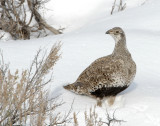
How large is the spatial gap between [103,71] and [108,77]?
0.09 m

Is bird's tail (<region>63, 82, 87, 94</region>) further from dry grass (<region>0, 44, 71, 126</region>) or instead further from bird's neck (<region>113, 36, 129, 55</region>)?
bird's neck (<region>113, 36, 129, 55</region>)

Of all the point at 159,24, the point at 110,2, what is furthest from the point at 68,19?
the point at 159,24

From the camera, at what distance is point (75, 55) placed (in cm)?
595

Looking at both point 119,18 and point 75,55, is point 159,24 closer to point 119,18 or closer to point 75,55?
point 119,18

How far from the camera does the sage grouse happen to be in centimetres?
380

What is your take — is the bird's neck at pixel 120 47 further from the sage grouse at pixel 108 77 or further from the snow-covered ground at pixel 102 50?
the snow-covered ground at pixel 102 50

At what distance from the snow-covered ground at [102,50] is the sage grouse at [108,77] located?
0.41 feet

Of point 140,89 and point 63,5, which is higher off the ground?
point 63,5

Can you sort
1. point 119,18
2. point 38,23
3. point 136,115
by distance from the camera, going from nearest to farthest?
point 136,115 < point 119,18 < point 38,23

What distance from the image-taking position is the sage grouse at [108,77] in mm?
3801

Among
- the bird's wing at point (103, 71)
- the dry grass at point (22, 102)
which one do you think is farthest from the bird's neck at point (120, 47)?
the dry grass at point (22, 102)

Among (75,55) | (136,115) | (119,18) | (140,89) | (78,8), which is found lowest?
(136,115)

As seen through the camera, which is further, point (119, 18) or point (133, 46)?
point (119, 18)

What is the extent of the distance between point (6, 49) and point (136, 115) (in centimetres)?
336
